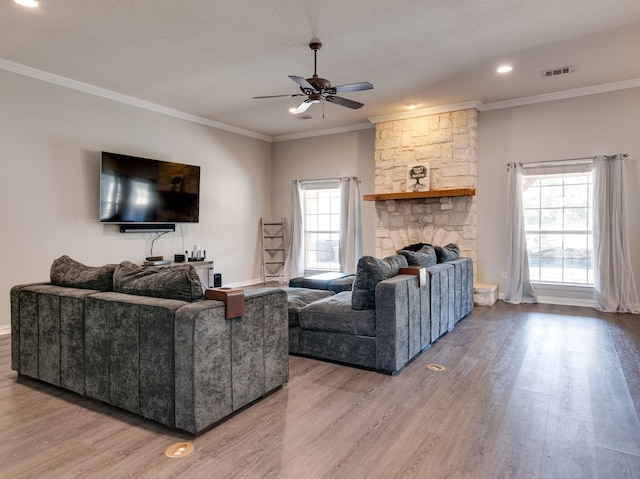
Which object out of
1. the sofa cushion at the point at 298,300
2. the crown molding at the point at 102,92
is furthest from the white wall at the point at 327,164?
the sofa cushion at the point at 298,300

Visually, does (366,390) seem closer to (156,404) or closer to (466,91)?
(156,404)

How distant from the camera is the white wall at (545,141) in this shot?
5.21m

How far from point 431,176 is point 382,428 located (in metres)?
4.71

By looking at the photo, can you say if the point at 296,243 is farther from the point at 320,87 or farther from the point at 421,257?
the point at 320,87

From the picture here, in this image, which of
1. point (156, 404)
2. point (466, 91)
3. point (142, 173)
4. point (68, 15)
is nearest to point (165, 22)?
point (68, 15)

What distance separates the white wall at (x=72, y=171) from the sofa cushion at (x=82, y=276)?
77.6 inches

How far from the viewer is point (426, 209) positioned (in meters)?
6.45

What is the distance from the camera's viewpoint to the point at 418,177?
250 inches

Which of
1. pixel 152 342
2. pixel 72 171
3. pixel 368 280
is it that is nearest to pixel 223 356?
pixel 152 342

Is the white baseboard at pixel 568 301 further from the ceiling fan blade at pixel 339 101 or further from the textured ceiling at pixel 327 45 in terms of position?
the ceiling fan blade at pixel 339 101

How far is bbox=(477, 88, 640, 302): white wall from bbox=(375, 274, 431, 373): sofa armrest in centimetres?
331

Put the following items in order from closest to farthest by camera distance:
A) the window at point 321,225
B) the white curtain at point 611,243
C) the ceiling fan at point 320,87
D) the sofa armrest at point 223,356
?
the sofa armrest at point 223,356 → the ceiling fan at point 320,87 → the white curtain at point 611,243 → the window at point 321,225

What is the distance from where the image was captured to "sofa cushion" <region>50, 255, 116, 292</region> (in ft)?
9.13

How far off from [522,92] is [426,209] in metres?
2.08
